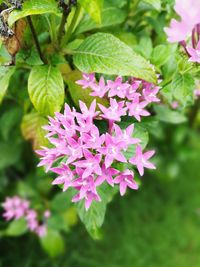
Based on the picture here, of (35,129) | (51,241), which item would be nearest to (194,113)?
(51,241)

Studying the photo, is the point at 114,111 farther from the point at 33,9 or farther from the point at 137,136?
Result: the point at 33,9

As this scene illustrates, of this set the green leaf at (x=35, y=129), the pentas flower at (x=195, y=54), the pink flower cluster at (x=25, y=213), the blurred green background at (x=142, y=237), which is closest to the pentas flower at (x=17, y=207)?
the pink flower cluster at (x=25, y=213)

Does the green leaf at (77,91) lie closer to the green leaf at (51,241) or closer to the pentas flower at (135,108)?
the pentas flower at (135,108)

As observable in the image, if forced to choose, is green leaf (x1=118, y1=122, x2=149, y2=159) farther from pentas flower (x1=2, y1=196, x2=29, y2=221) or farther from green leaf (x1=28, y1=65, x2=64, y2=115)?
pentas flower (x1=2, y1=196, x2=29, y2=221)

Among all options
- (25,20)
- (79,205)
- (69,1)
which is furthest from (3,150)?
(69,1)

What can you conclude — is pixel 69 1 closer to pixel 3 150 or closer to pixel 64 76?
pixel 64 76

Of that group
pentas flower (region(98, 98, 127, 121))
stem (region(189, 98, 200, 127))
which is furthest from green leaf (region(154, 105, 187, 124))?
stem (region(189, 98, 200, 127))

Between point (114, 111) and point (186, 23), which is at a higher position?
point (186, 23)
